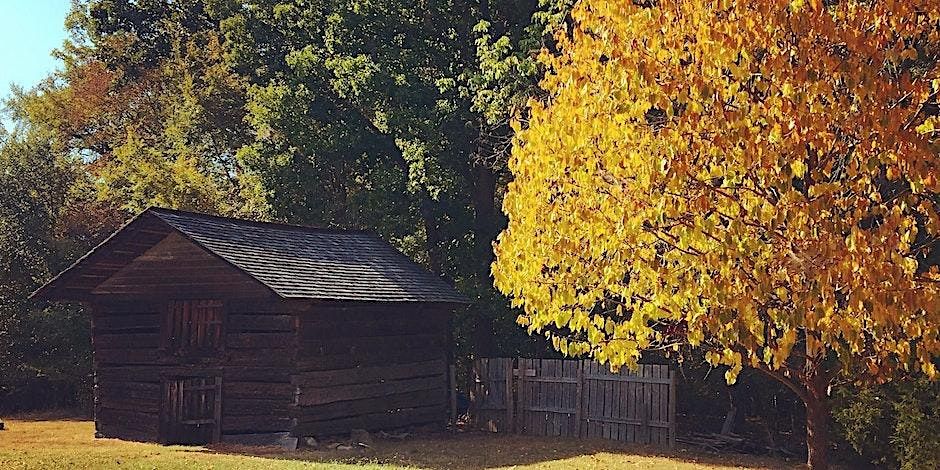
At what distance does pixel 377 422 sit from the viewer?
22891 mm

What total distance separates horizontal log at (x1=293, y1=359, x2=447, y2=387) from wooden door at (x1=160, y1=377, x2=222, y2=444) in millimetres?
2097

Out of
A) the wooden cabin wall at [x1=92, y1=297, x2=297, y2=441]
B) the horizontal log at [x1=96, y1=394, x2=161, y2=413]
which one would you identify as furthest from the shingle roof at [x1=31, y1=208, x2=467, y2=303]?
the horizontal log at [x1=96, y1=394, x2=161, y2=413]

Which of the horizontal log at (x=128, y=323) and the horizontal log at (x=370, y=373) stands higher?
the horizontal log at (x=128, y=323)

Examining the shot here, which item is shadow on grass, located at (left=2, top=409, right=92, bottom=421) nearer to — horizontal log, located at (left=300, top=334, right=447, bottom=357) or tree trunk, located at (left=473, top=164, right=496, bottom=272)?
horizontal log, located at (left=300, top=334, right=447, bottom=357)

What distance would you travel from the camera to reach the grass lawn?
17391mm

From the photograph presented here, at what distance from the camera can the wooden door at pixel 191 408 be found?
21.6m

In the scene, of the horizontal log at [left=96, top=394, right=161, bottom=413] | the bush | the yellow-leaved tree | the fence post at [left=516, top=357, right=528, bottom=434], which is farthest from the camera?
the fence post at [left=516, top=357, right=528, bottom=434]

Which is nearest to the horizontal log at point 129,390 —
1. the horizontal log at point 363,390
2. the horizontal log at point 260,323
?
the horizontal log at point 260,323

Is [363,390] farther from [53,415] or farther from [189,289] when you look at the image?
[53,415]

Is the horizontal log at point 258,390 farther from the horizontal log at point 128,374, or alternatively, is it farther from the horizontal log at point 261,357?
the horizontal log at point 128,374

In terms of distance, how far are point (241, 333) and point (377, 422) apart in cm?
379

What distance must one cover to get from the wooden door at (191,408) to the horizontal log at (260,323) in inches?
48.3

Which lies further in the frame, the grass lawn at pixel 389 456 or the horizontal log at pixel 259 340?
the horizontal log at pixel 259 340

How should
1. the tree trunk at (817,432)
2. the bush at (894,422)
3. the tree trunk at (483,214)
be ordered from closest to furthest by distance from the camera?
the tree trunk at (817,432) → the bush at (894,422) → the tree trunk at (483,214)
